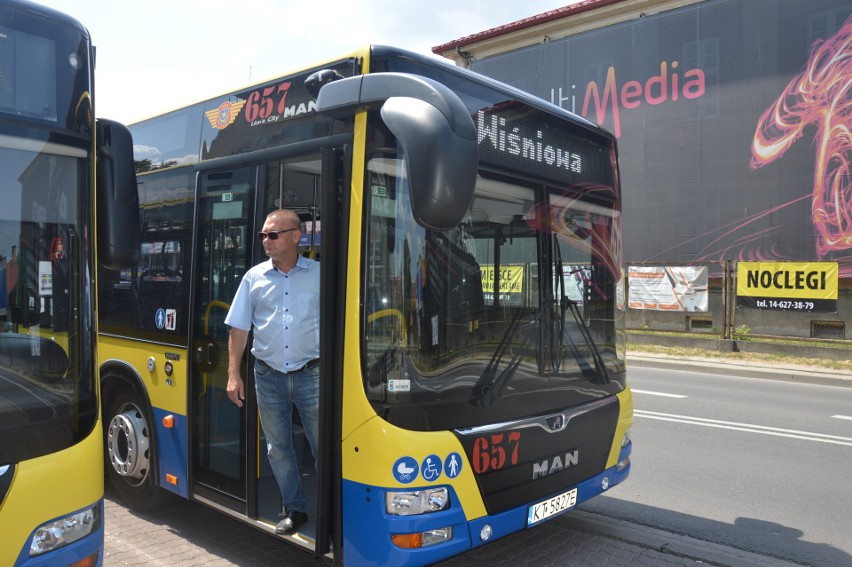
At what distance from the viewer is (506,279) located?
3945mm

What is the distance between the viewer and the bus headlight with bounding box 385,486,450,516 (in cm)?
344

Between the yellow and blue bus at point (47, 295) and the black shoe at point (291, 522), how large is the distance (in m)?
1.16

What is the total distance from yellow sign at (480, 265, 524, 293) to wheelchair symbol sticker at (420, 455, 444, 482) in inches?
35.9

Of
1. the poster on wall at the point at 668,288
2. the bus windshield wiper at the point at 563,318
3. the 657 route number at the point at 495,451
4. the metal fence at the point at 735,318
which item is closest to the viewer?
the 657 route number at the point at 495,451

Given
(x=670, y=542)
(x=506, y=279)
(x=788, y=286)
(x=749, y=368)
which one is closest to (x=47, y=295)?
(x=506, y=279)

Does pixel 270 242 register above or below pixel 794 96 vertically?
below

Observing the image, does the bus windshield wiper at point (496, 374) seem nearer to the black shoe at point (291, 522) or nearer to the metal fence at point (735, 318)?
the black shoe at point (291, 522)

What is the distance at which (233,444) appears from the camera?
175 inches

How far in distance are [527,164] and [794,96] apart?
59.7ft

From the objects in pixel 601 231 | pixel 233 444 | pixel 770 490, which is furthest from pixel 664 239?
pixel 233 444

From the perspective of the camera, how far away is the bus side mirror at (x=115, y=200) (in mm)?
3242

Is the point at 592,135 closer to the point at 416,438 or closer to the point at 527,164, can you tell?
the point at 527,164

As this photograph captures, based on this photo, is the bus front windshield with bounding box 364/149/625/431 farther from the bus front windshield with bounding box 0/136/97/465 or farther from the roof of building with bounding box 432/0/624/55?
the roof of building with bounding box 432/0/624/55

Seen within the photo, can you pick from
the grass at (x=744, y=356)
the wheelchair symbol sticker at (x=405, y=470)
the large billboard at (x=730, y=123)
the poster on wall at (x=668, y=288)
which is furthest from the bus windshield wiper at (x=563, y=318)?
the large billboard at (x=730, y=123)
